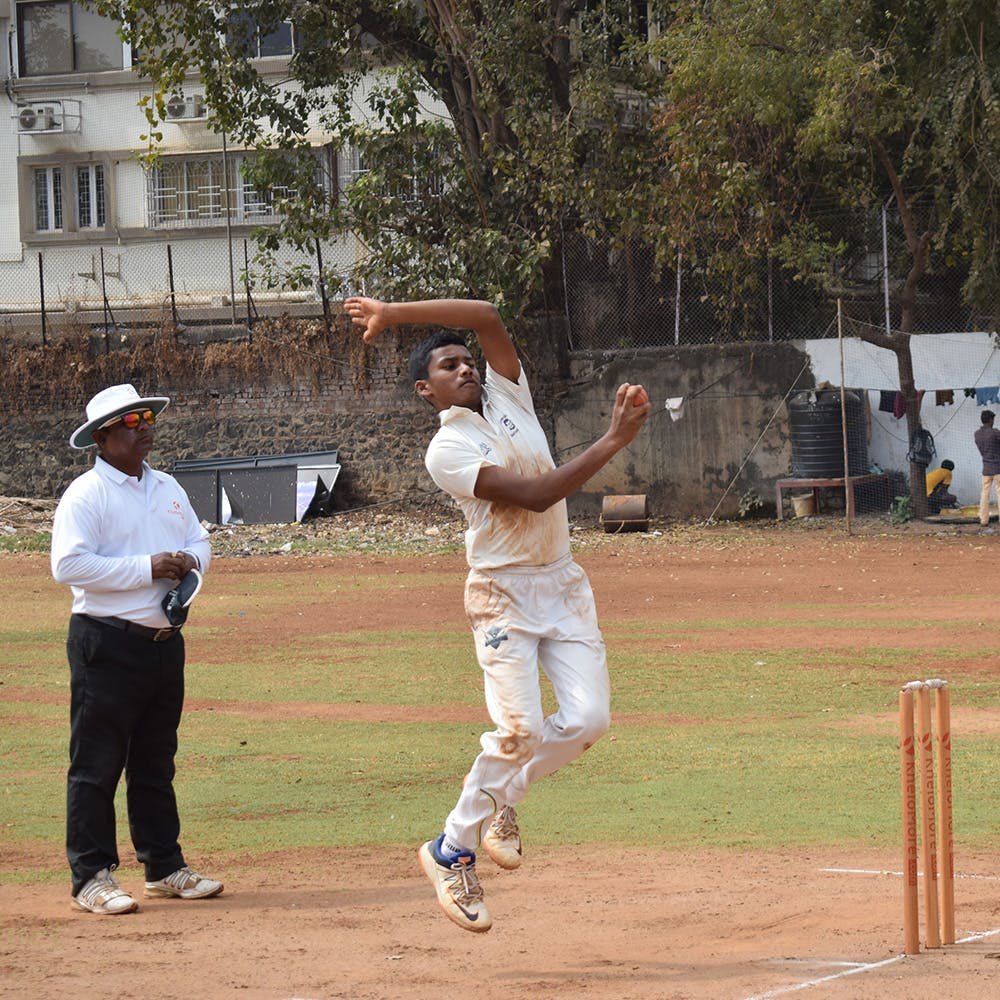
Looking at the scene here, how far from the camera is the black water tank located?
2689 centimetres

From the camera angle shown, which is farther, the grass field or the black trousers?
the grass field

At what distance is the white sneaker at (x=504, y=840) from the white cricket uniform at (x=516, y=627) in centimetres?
16

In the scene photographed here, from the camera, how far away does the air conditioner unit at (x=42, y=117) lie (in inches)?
1439

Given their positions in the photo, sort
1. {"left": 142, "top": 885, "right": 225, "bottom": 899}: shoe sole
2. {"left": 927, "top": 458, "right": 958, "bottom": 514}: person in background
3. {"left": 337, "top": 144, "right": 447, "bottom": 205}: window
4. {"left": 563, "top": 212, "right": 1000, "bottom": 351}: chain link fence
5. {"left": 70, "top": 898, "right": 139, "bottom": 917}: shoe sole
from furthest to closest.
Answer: {"left": 337, "top": 144, "right": 447, "bottom": 205}: window, {"left": 563, "top": 212, "right": 1000, "bottom": 351}: chain link fence, {"left": 927, "top": 458, "right": 958, "bottom": 514}: person in background, {"left": 142, "top": 885, "right": 225, "bottom": 899}: shoe sole, {"left": 70, "top": 898, "right": 139, "bottom": 917}: shoe sole

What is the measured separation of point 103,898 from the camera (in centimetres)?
693

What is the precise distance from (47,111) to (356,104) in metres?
7.84

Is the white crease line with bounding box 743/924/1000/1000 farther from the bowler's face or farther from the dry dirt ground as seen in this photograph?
the bowler's face

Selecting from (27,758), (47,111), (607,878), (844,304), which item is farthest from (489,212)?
(607,878)

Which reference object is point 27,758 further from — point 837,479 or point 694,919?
point 837,479

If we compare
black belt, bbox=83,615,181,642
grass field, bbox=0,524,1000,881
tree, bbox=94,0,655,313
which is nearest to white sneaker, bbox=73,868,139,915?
grass field, bbox=0,524,1000,881

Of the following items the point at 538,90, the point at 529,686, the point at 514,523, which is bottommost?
the point at 529,686

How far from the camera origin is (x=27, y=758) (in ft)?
36.1

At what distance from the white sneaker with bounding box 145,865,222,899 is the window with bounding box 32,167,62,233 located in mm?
32609

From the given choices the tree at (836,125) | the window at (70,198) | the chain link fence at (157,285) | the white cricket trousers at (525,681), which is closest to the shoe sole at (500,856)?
the white cricket trousers at (525,681)
